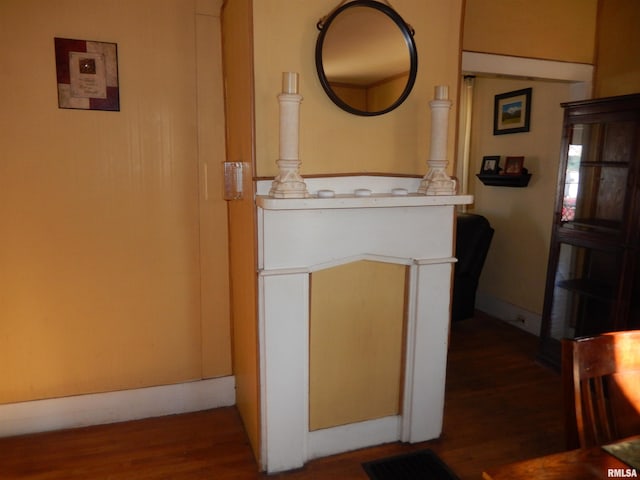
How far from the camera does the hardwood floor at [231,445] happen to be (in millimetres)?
2002

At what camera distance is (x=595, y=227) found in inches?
108

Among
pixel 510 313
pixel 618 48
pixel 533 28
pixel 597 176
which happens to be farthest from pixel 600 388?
pixel 510 313

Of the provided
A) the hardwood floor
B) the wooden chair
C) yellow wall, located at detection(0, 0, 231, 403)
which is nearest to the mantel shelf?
yellow wall, located at detection(0, 0, 231, 403)

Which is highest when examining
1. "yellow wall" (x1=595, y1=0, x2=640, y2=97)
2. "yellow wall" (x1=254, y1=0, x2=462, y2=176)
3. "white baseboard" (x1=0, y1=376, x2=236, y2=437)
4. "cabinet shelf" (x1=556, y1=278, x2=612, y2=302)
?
"yellow wall" (x1=595, y1=0, x2=640, y2=97)

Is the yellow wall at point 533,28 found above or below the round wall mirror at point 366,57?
above

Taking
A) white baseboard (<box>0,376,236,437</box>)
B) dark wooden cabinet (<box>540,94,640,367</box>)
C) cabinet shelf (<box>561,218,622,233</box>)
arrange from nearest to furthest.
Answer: white baseboard (<box>0,376,236,437</box>) < dark wooden cabinet (<box>540,94,640,367</box>) < cabinet shelf (<box>561,218,622,233</box>)

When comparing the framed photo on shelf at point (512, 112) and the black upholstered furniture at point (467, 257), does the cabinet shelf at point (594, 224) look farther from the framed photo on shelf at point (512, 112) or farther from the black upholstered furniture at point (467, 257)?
the framed photo on shelf at point (512, 112)

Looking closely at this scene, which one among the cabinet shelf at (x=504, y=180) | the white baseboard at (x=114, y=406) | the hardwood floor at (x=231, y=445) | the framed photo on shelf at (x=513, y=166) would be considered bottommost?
the hardwood floor at (x=231, y=445)

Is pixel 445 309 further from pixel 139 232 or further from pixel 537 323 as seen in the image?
pixel 537 323

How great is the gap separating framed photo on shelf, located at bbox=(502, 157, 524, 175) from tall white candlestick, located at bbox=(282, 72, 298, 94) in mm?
2596

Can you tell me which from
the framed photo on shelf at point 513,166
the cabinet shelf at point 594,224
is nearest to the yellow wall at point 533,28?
the framed photo on shelf at point 513,166

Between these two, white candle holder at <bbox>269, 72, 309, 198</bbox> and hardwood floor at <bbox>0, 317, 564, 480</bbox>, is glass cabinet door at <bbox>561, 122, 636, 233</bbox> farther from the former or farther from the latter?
white candle holder at <bbox>269, 72, 309, 198</bbox>

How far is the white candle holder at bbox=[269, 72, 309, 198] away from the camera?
5.55ft

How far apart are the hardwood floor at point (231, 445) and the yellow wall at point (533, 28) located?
2080 mm
